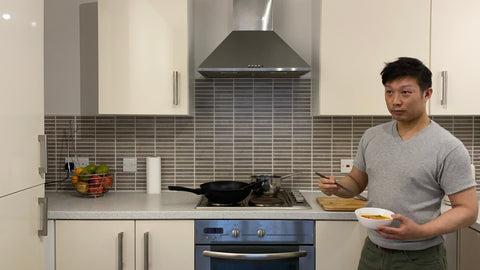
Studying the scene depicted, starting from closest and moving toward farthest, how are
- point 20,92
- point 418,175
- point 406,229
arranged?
point 406,229 → point 418,175 → point 20,92

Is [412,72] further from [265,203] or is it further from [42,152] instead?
[42,152]

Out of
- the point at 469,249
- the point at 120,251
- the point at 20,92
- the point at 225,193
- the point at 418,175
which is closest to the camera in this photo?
the point at 418,175

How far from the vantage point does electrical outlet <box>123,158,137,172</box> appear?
8.47ft

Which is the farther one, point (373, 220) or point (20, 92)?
point (20, 92)

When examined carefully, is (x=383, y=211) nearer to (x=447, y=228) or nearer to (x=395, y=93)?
(x=447, y=228)

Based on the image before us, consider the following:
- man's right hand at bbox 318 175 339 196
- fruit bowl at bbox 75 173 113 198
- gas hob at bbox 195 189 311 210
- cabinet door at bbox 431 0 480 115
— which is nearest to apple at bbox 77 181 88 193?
fruit bowl at bbox 75 173 113 198

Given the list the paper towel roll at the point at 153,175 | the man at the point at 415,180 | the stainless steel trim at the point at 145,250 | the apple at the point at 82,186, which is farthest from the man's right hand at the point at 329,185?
the apple at the point at 82,186

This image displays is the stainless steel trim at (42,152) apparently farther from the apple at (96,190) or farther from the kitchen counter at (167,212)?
the apple at (96,190)

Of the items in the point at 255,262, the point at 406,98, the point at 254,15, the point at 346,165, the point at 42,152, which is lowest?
the point at 255,262

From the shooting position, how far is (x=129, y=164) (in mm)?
2586

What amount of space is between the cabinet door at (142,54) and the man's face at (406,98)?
3.72ft

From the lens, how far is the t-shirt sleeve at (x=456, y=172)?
4.66ft

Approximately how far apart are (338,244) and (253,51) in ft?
3.68

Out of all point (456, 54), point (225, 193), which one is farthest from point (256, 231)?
point (456, 54)
